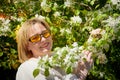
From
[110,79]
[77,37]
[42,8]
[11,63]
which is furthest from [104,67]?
[11,63]

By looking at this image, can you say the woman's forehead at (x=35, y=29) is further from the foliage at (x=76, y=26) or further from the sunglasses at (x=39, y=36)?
the foliage at (x=76, y=26)

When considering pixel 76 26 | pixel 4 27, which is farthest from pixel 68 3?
pixel 4 27

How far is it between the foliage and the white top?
150 millimetres

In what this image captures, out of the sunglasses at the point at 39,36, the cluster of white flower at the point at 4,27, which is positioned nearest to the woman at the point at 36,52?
the sunglasses at the point at 39,36

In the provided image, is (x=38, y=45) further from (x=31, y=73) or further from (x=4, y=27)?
(x=4, y=27)

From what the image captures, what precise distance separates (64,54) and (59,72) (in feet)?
0.49

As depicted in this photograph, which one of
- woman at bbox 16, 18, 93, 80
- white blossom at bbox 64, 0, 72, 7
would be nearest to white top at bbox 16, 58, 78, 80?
woman at bbox 16, 18, 93, 80

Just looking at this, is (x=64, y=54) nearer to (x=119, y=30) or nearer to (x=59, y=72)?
(x=59, y=72)

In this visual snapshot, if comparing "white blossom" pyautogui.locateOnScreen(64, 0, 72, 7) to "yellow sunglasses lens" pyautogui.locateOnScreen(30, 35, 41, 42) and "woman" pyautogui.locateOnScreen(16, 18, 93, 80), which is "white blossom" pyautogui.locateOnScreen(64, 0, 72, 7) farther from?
"yellow sunglasses lens" pyautogui.locateOnScreen(30, 35, 41, 42)

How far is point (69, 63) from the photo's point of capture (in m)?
3.51

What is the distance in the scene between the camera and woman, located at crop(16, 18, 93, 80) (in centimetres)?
350

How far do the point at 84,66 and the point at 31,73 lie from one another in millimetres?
387

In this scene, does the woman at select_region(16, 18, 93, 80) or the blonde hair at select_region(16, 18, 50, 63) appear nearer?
the woman at select_region(16, 18, 93, 80)

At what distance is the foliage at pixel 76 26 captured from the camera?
12.1 ft
